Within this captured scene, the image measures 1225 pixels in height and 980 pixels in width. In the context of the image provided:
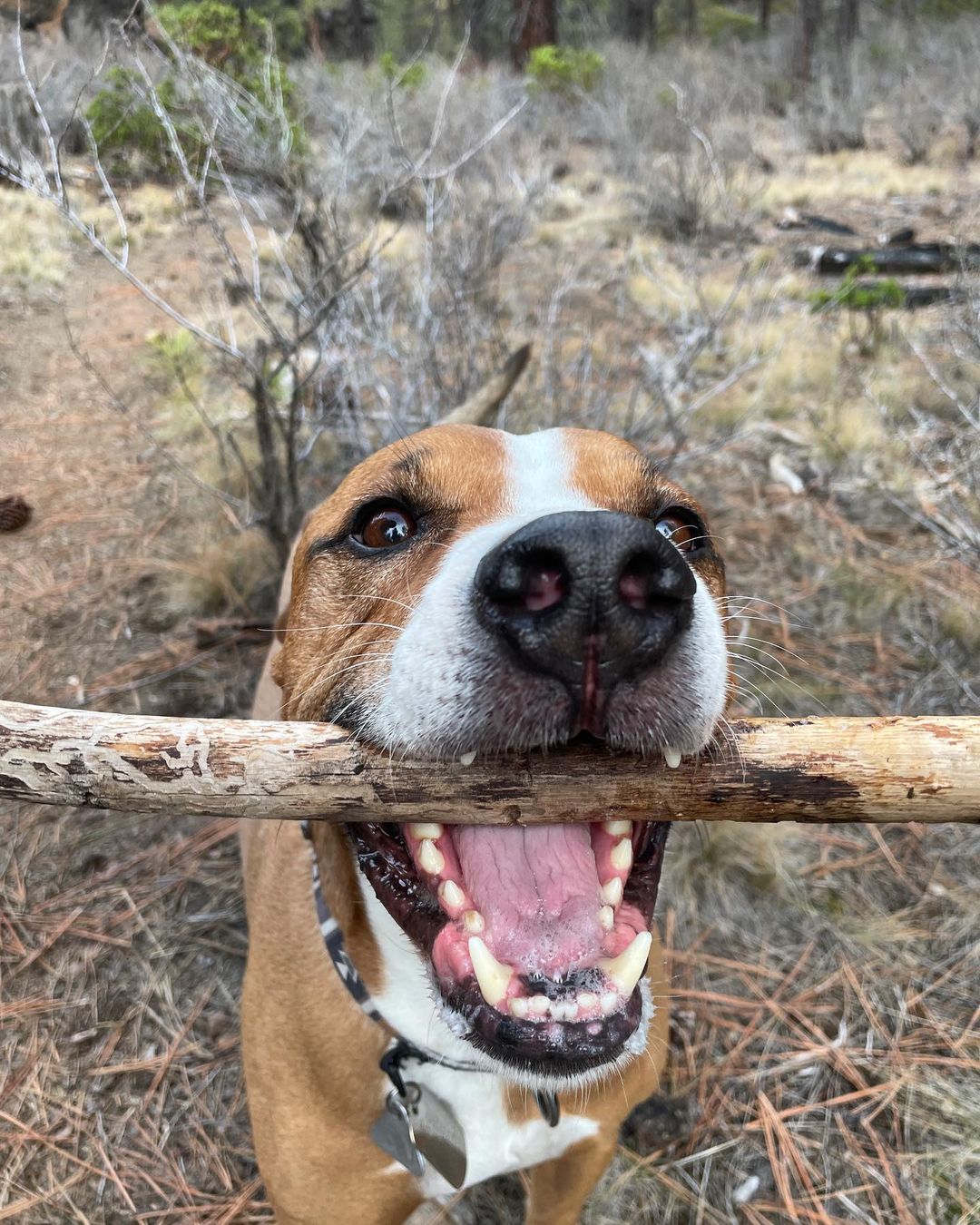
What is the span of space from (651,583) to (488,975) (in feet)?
2.33

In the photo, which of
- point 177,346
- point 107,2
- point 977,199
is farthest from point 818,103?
point 177,346

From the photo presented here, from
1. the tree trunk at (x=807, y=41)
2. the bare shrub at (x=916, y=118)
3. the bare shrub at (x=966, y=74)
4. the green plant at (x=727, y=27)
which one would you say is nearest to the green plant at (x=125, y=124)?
the bare shrub at (x=966, y=74)

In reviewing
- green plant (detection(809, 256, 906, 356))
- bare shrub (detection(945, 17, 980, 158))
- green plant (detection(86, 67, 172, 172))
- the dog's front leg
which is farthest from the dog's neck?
bare shrub (detection(945, 17, 980, 158))

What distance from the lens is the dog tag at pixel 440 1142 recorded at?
1.77 metres

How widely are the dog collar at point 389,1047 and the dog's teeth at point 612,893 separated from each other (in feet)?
1.92

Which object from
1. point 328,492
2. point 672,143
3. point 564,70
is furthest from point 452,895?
point 564,70

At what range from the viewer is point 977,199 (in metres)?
10.9

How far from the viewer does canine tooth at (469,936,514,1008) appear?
1.34 m

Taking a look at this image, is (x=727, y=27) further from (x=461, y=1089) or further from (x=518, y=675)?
(x=461, y=1089)

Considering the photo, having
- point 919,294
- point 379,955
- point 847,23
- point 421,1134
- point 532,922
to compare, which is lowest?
point 919,294

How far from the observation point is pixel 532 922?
1472mm

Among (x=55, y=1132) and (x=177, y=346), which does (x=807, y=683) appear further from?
(x=177, y=346)

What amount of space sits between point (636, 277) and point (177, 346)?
4.98 metres

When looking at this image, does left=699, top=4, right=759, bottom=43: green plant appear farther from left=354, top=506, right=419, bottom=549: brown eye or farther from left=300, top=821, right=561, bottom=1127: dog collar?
left=300, top=821, right=561, bottom=1127: dog collar
